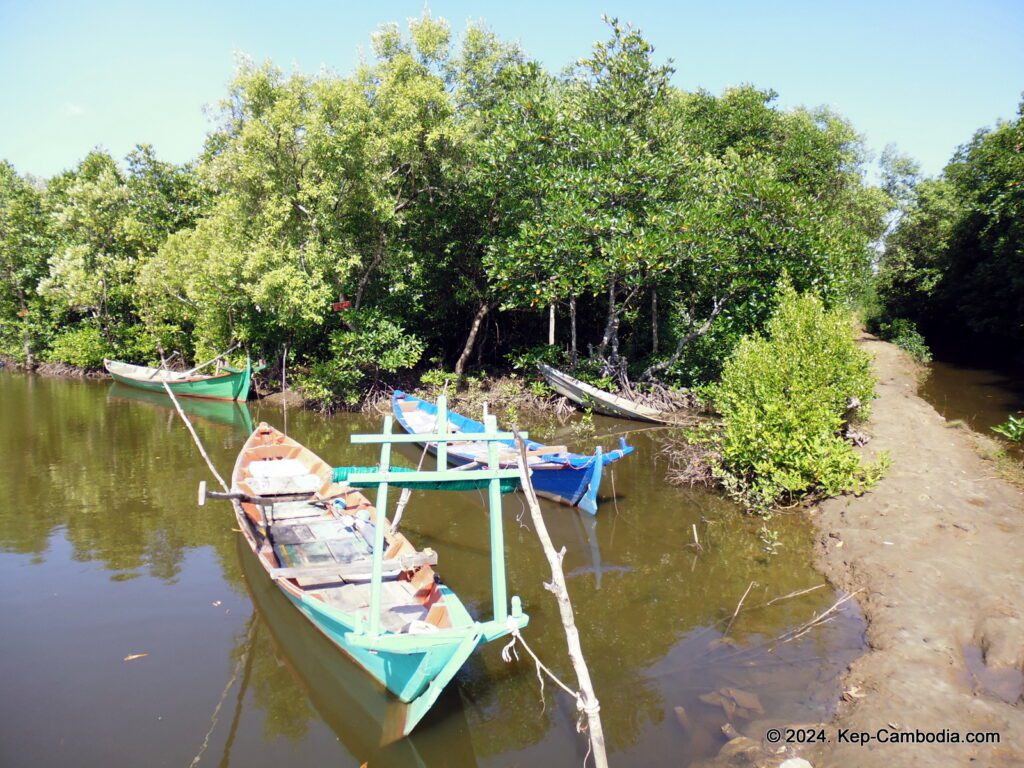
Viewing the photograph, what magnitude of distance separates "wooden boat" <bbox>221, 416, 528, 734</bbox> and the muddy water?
11267 mm

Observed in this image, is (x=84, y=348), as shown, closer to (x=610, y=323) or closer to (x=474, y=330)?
(x=474, y=330)

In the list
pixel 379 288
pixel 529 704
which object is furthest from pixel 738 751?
pixel 379 288

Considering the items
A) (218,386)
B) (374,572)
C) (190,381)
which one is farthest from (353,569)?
(190,381)

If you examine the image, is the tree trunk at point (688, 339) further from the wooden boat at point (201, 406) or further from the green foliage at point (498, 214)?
the wooden boat at point (201, 406)

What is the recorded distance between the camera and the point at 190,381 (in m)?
20.3

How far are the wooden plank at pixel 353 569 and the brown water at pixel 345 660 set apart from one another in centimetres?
81

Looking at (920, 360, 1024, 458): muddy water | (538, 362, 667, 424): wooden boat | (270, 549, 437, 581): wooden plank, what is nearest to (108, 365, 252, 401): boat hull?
(538, 362, 667, 424): wooden boat

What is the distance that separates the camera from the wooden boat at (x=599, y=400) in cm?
1596

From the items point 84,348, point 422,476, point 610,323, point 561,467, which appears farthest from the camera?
point 84,348

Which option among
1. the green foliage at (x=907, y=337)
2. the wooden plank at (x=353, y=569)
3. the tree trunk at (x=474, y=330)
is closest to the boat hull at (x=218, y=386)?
the tree trunk at (x=474, y=330)

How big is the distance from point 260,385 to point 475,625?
1796 centimetres

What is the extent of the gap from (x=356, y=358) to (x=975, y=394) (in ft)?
59.7

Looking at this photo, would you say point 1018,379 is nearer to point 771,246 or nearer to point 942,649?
point 771,246

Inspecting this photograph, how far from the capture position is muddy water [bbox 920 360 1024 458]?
1552 cm
